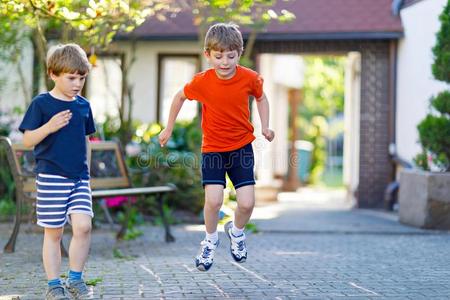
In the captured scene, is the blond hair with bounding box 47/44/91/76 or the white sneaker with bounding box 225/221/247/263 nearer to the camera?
the blond hair with bounding box 47/44/91/76

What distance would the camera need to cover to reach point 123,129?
42.3ft

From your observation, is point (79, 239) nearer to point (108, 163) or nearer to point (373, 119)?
Result: point (108, 163)

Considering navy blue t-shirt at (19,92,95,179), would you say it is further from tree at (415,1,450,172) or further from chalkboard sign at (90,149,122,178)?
tree at (415,1,450,172)

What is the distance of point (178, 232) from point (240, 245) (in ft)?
14.5

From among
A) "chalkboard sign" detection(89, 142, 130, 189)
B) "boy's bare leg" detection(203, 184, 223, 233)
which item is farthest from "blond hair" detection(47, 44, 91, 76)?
"chalkboard sign" detection(89, 142, 130, 189)

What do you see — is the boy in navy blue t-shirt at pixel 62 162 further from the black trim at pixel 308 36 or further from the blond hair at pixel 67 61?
the black trim at pixel 308 36

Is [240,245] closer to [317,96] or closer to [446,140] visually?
[446,140]

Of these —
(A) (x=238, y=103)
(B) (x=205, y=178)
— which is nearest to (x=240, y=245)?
(B) (x=205, y=178)

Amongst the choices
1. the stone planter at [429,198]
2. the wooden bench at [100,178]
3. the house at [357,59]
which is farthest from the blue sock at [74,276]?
the house at [357,59]

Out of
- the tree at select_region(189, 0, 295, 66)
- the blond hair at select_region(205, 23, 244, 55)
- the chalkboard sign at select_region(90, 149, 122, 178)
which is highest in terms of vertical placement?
the tree at select_region(189, 0, 295, 66)

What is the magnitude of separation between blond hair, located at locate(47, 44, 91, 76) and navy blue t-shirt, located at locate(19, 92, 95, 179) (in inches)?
8.2

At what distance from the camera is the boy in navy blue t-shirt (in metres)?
5.40

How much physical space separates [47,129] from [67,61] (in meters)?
0.44

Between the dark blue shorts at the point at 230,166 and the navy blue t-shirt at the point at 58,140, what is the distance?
3.89 feet
